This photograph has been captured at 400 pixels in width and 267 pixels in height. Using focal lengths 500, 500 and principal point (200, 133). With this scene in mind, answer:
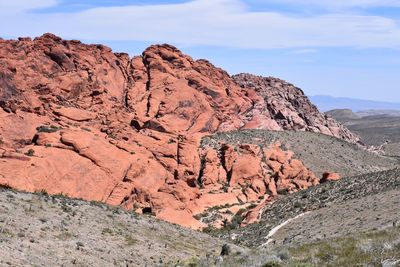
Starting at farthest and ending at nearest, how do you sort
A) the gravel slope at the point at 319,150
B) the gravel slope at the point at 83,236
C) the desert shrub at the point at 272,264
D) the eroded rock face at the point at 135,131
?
the gravel slope at the point at 319,150, the eroded rock face at the point at 135,131, the gravel slope at the point at 83,236, the desert shrub at the point at 272,264

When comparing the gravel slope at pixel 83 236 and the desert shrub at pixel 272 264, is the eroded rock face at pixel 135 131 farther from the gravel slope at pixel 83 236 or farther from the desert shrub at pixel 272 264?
the desert shrub at pixel 272 264

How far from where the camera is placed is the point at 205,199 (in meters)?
52.7

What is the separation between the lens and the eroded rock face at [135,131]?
153ft

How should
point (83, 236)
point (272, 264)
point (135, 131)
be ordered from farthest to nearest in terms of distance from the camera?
point (135, 131), point (83, 236), point (272, 264)

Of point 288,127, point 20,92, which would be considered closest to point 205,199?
point 20,92

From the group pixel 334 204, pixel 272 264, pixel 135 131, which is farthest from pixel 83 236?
pixel 135 131

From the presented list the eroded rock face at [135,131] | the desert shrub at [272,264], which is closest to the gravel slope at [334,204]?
the eroded rock face at [135,131]

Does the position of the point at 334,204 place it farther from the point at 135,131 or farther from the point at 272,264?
the point at 272,264

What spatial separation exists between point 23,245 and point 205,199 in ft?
97.6

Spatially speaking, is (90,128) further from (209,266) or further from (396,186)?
(209,266)

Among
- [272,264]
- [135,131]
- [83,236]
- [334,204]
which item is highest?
[135,131]

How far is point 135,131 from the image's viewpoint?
60875 mm

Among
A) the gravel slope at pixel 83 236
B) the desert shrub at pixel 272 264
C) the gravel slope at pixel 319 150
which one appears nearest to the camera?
the desert shrub at pixel 272 264

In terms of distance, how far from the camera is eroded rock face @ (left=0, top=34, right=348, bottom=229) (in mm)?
46656
